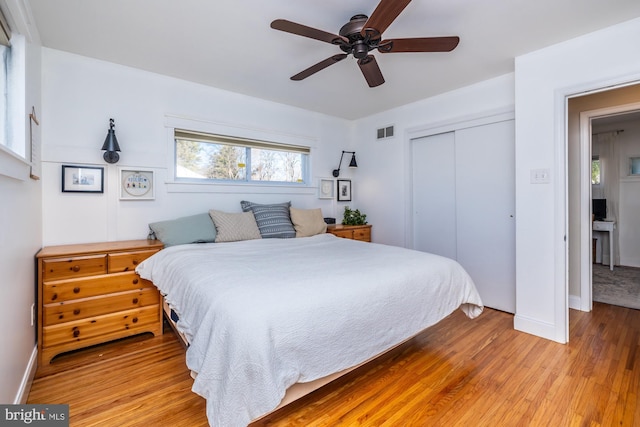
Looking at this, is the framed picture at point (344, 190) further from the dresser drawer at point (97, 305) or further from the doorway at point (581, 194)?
the dresser drawer at point (97, 305)

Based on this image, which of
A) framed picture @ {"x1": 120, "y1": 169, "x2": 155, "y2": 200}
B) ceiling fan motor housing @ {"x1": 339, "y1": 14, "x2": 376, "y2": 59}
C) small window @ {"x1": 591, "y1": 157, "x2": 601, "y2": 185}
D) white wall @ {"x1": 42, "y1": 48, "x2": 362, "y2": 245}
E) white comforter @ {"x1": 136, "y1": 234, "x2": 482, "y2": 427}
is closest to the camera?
white comforter @ {"x1": 136, "y1": 234, "x2": 482, "y2": 427}

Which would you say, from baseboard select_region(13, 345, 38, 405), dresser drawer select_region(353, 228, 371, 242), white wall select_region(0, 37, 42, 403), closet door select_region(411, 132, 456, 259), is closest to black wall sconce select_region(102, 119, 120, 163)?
white wall select_region(0, 37, 42, 403)

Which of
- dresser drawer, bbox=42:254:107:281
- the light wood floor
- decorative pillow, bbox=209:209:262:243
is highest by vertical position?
decorative pillow, bbox=209:209:262:243

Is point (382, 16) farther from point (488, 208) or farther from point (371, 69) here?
point (488, 208)

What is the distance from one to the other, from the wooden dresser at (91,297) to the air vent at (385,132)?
3165mm

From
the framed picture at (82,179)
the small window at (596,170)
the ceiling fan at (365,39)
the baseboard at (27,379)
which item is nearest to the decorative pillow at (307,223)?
the ceiling fan at (365,39)

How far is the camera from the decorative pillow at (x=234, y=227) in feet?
9.14

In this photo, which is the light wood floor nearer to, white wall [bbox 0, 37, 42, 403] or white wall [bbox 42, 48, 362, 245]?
white wall [bbox 0, 37, 42, 403]

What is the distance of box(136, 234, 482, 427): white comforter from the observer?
3.82 ft

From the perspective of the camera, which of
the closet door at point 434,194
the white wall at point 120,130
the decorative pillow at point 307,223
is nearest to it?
the white wall at point 120,130

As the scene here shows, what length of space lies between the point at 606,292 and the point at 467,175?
2324 millimetres

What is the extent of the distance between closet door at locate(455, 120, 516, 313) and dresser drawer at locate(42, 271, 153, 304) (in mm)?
3333

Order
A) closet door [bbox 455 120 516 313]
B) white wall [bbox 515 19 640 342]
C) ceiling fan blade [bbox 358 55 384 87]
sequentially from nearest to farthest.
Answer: ceiling fan blade [bbox 358 55 384 87] < white wall [bbox 515 19 640 342] < closet door [bbox 455 120 516 313]

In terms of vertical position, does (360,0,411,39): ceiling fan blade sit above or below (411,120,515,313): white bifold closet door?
above
